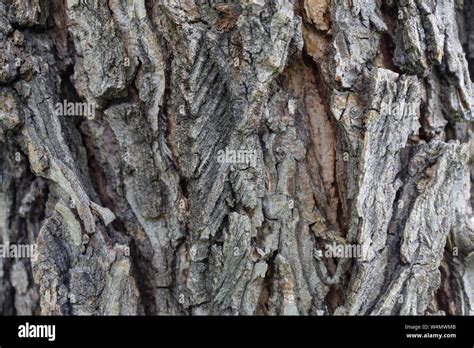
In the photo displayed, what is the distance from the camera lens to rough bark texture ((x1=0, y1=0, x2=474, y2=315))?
2.66 metres

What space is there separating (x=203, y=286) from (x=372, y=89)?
1447 millimetres

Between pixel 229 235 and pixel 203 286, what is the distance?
1.16 ft

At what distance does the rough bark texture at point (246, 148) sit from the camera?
2.66 metres

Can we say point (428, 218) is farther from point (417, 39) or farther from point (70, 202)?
point (70, 202)

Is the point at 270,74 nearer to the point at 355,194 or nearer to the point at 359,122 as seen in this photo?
the point at 359,122

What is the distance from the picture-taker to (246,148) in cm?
268

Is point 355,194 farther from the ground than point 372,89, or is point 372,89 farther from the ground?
point 372,89

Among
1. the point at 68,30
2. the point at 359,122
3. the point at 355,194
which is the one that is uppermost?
the point at 68,30

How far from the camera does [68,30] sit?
283cm
